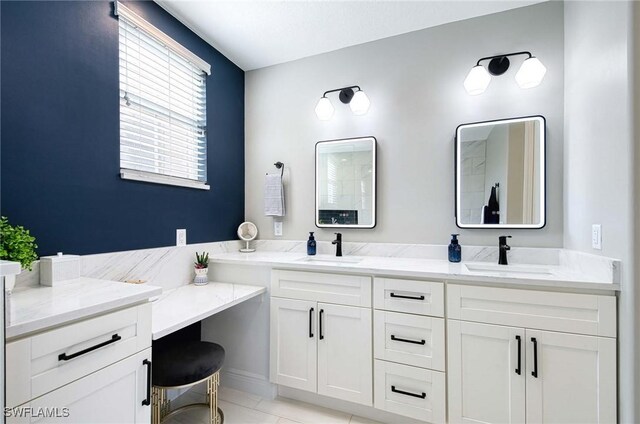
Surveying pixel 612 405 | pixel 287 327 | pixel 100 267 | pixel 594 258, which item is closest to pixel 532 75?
pixel 594 258

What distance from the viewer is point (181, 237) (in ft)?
6.70

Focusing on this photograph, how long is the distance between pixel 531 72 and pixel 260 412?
8.92ft

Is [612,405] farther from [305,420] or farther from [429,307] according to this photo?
[305,420]

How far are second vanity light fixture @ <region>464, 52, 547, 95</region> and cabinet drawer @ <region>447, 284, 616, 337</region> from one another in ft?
4.24

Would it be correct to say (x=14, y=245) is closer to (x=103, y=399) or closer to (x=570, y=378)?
(x=103, y=399)

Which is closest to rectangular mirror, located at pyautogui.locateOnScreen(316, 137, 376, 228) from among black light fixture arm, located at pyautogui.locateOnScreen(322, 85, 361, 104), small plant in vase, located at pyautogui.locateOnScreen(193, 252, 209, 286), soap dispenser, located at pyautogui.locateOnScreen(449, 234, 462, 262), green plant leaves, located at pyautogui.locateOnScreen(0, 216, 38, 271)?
black light fixture arm, located at pyautogui.locateOnScreen(322, 85, 361, 104)

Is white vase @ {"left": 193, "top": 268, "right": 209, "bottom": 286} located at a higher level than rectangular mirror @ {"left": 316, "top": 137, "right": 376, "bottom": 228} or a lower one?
lower

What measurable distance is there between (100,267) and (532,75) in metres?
2.76

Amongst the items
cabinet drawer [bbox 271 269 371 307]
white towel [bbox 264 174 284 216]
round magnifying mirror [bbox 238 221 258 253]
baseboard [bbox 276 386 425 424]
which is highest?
white towel [bbox 264 174 284 216]

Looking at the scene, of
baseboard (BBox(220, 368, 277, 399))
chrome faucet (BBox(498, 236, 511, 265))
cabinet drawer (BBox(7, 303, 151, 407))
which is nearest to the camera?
cabinet drawer (BBox(7, 303, 151, 407))

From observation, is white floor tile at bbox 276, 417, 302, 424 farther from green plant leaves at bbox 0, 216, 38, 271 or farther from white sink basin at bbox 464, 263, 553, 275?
green plant leaves at bbox 0, 216, 38, 271

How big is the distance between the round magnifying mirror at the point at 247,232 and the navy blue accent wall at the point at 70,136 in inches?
25.0

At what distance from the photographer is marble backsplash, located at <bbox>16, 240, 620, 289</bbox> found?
4.62 ft

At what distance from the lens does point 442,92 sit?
2.07 metres
